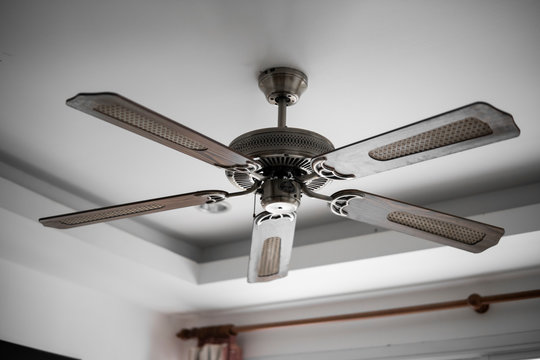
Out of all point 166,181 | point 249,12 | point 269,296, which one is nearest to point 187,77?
point 249,12

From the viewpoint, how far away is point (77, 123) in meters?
2.11

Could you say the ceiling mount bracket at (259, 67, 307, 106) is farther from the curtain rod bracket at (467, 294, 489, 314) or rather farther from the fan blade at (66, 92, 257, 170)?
the curtain rod bracket at (467, 294, 489, 314)

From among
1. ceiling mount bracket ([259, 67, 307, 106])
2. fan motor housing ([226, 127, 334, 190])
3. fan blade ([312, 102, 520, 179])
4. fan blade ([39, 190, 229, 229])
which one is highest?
ceiling mount bracket ([259, 67, 307, 106])

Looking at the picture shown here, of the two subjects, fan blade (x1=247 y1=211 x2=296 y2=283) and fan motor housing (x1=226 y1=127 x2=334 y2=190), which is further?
fan blade (x1=247 y1=211 x2=296 y2=283)

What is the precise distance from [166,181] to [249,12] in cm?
106

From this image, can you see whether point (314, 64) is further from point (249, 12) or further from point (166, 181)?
point (166, 181)

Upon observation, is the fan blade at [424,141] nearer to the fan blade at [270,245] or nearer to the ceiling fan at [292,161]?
the ceiling fan at [292,161]

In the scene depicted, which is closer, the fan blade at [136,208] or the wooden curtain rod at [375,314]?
the fan blade at [136,208]

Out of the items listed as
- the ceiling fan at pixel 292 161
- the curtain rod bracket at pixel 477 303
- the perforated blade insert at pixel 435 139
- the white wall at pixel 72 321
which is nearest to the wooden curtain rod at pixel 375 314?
the curtain rod bracket at pixel 477 303

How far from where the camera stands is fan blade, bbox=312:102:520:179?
1162 millimetres

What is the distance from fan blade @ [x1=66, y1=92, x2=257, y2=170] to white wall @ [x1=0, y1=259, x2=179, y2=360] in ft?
5.78

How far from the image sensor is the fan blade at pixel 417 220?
4.94 feet

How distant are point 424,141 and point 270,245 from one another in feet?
2.25

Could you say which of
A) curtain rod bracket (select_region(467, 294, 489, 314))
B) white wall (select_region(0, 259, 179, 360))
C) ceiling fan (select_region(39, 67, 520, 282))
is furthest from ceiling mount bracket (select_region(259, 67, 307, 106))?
white wall (select_region(0, 259, 179, 360))
